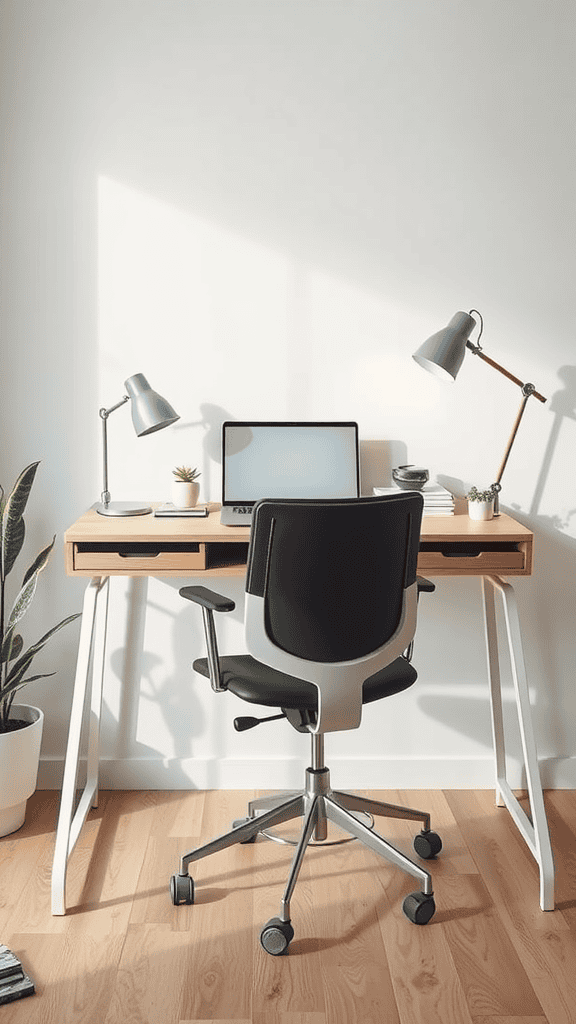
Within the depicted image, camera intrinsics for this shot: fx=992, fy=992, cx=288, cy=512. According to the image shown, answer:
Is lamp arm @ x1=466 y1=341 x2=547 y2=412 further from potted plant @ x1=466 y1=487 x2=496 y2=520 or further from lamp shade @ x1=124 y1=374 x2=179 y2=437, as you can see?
lamp shade @ x1=124 y1=374 x2=179 y2=437

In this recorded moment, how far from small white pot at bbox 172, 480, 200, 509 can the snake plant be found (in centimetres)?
39

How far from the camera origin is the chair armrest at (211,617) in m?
2.36

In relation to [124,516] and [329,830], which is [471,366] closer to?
[124,516]

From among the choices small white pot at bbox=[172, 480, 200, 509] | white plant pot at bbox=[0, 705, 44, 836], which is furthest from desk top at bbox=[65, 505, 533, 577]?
Result: white plant pot at bbox=[0, 705, 44, 836]

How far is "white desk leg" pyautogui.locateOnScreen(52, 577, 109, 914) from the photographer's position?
243 cm

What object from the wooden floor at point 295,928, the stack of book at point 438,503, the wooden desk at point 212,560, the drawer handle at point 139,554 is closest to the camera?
the wooden floor at point 295,928

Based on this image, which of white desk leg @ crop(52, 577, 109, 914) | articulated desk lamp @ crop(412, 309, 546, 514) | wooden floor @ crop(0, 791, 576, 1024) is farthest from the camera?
articulated desk lamp @ crop(412, 309, 546, 514)

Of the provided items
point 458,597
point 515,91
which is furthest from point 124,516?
point 515,91

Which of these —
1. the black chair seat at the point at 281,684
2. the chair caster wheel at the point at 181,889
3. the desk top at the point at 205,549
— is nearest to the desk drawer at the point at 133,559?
the desk top at the point at 205,549

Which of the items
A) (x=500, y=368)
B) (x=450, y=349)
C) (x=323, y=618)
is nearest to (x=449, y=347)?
(x=450, y=349)

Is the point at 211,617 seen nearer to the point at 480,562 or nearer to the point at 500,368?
the point at 480,562

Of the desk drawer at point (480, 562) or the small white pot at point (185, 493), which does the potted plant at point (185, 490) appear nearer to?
the small white pot at point (185, 493)

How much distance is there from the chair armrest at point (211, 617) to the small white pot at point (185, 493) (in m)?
0.50

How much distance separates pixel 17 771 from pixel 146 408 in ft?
3.60
